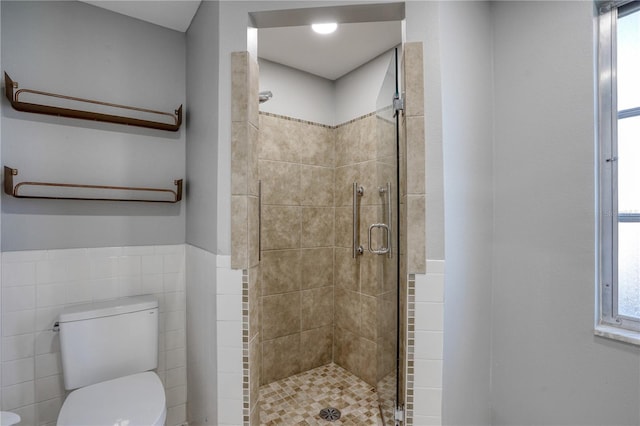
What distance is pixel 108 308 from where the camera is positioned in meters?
1.61

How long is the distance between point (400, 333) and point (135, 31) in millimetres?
2291

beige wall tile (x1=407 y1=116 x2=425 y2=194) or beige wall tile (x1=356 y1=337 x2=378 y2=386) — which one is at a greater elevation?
beige wall tile (x1=407 y1=116 x2=425 y2=194)

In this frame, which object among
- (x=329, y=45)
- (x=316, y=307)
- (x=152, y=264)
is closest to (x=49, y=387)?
(x=152, y=264)

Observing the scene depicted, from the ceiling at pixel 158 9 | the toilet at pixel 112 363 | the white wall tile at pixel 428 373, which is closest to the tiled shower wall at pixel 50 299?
the toilet at pixel 112 363

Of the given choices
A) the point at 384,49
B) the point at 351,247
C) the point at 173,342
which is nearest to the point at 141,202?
the point at 173,342

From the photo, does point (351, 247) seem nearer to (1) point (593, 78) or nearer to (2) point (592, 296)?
(2) point (592, 296)

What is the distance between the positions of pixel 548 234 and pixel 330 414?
1.70 meters

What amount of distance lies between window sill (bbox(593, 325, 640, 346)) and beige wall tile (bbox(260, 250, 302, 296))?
6.00 ft

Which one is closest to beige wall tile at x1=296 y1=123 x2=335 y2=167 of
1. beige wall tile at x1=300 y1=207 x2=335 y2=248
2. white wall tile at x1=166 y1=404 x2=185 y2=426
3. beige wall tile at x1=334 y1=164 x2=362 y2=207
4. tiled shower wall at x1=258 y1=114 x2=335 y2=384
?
tiled shower wall at x1=258 y1=114 x2=335 y2=384

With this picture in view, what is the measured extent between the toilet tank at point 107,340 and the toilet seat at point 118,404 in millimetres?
77

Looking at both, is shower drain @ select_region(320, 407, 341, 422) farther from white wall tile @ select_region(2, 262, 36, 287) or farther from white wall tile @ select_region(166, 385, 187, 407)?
white wall tile @ select_region(2, 262, 36, 287)

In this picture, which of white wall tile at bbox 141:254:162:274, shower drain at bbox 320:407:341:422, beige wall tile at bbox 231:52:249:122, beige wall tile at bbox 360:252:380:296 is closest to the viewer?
beige wall tile at bbox 231:52:249:122

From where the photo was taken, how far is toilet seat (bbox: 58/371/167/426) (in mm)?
1284

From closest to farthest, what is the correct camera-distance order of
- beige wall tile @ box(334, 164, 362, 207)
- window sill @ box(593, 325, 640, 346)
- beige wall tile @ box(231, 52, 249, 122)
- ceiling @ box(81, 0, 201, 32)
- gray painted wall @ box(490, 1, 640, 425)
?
window sill @ box(593, 325, 640, 346) → gray painted wall @ box(490, 1, 640, 425) → beige wall tile @ box(231, 52, 249, 122) → ceiling @ box(81, 0, 201, 32) → beige wall tile @ box(334, 164, 362, 207)
